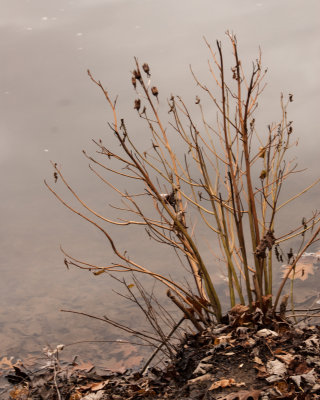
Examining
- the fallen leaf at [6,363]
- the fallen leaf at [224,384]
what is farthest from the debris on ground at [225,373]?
the fallen leaf at [6,363]

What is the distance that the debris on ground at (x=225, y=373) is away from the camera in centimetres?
182

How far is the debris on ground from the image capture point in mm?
1818

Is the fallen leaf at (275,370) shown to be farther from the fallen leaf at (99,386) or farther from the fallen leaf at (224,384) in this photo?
the fallen leaf at (99,386)

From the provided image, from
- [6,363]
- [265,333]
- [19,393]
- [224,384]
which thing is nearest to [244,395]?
[224,384]

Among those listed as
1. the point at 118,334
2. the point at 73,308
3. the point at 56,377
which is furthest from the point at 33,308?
the point at 56,377

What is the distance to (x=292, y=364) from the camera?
6.17 feet

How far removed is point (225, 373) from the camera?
1.95 meters

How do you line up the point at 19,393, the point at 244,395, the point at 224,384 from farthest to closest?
1. the point at 19,393
2. the point at 224,384
3. the point at 244,395

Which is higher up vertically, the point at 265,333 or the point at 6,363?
the point at 265,333

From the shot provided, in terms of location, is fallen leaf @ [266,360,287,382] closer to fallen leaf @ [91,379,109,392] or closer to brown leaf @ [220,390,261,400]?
brown leaf @ [220,390,261,400]

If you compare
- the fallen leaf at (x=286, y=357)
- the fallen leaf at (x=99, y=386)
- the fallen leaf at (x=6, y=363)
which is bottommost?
the fallen leaf at (x=6, y=363)

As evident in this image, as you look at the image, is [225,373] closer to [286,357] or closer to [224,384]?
[224,384]

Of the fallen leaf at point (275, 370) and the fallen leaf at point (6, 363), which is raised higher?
the fallen leaf at point (275, 370)

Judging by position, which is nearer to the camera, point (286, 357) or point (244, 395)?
point (244, 395)
